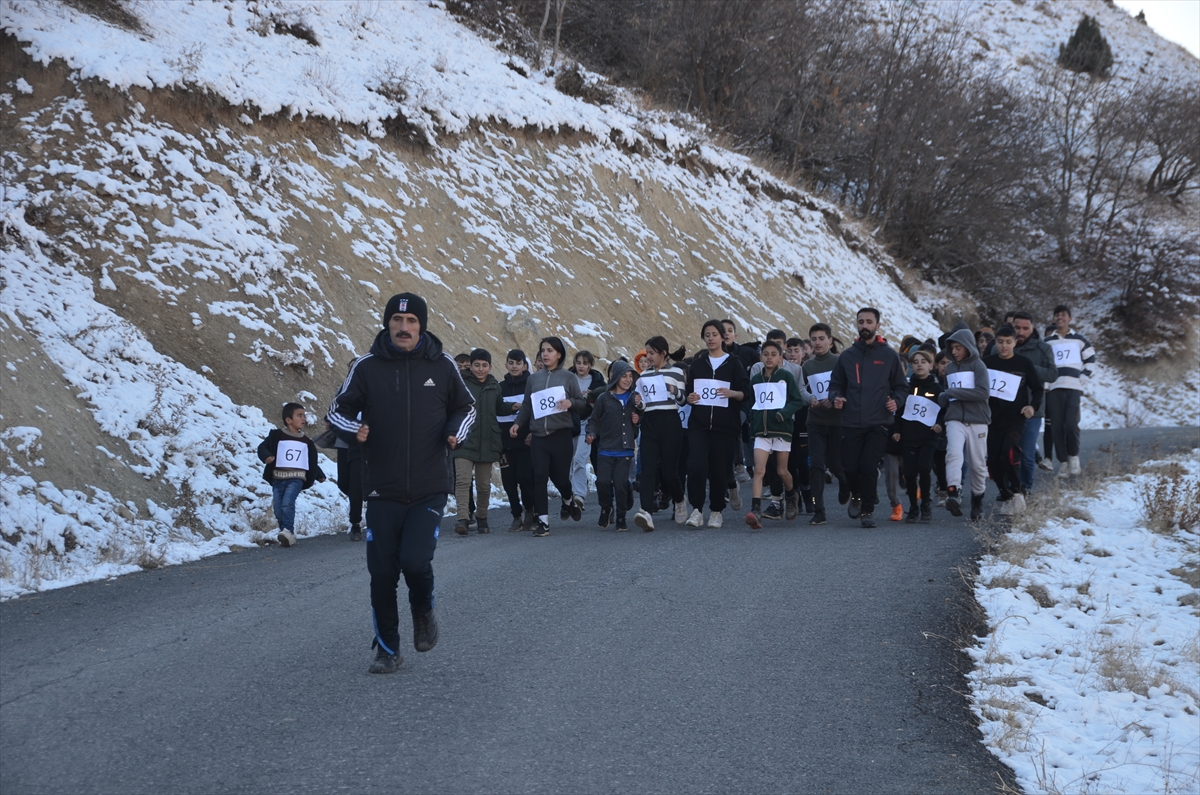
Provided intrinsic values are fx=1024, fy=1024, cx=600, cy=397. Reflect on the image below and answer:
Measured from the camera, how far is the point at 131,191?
51.5 feet

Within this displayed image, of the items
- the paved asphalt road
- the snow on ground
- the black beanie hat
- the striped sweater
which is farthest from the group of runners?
the black beanie hat

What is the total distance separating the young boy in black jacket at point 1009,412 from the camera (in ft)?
38.7

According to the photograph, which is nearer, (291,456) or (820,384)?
(291,456)

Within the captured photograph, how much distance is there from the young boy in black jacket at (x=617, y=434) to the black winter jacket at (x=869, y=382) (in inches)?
91.3

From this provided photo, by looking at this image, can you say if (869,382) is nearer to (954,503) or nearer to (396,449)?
(954,503)

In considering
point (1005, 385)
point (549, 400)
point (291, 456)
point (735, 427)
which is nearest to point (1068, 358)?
point (1005, 385)

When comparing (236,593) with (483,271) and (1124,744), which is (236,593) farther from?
(483,271)

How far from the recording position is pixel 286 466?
11242mm

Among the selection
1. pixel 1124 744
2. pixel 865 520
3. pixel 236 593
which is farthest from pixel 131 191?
pixel 1124 744

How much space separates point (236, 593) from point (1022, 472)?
9708 millimetres

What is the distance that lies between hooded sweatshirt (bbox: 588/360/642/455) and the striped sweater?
7.22 metres

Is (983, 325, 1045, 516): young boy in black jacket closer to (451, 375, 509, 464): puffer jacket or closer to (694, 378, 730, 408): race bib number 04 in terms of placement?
(694, 378, 730, 408): race bib number 04

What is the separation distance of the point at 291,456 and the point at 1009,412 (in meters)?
8.16

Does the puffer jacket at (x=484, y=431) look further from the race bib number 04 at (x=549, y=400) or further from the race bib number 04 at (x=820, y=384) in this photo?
the race bib number 04 at (x=820, y=384)
